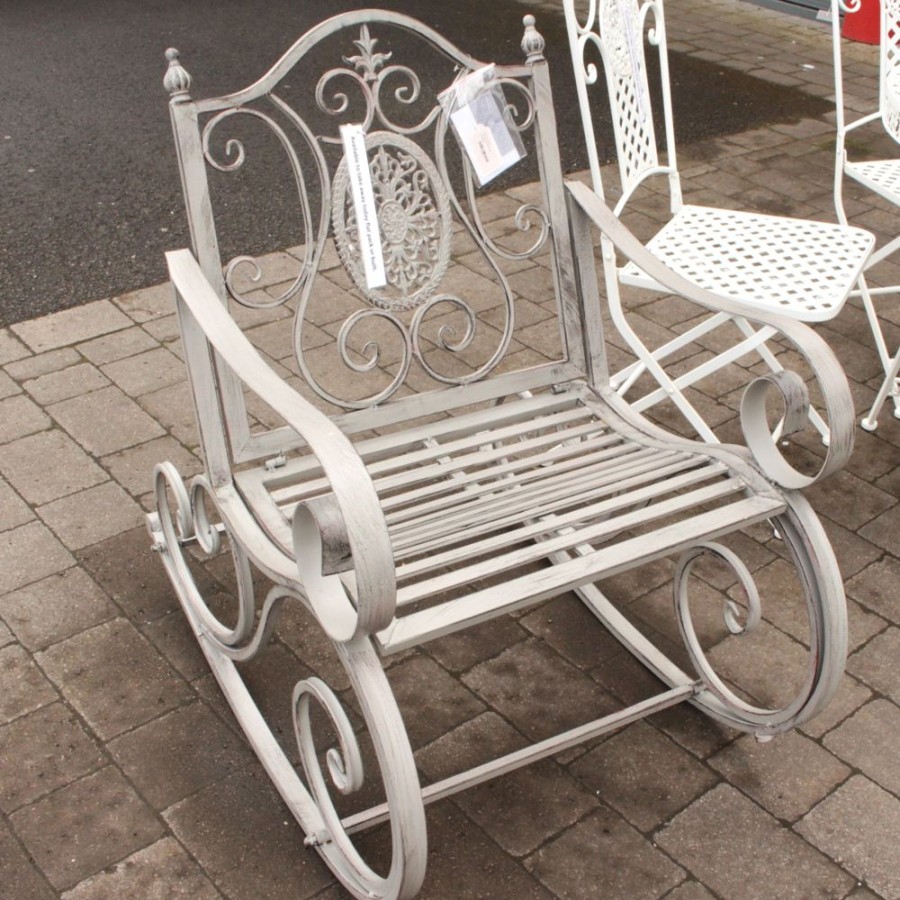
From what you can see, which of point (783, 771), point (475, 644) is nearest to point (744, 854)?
point (783, 771)

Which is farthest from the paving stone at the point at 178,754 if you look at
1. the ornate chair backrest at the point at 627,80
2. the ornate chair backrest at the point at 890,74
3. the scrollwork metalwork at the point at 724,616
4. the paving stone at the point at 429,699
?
the ornate chair backrest at the point at 890,74

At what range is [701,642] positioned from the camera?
2.65 m

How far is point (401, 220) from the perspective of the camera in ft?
7.91

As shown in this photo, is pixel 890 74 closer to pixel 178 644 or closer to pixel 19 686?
pixel 178 644

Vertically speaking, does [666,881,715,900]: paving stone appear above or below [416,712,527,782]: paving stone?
below

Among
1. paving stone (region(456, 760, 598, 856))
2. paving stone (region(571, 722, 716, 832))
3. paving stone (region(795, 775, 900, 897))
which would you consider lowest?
paving stone (region(795, 775, 900, 897))

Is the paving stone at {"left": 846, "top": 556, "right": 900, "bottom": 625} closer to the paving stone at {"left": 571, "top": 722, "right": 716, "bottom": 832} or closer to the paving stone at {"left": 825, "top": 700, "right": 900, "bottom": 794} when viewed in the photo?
the paving stone at {"left": 825, "top": 700, "right": 900, "bottom": 794}

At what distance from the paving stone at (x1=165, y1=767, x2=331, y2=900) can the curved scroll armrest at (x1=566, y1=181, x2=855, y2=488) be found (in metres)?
1.09

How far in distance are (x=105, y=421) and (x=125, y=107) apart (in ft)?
9.64

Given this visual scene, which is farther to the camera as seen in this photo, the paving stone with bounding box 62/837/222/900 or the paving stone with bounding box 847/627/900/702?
the paving stone with bounding box 847/627/900/702

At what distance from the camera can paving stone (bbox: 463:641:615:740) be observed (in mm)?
2443

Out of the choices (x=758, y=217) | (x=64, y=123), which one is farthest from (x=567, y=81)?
(x=758, y=217)

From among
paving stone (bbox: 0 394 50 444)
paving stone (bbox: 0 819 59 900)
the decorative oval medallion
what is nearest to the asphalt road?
paving stone (bbox: 0 394 50 444)

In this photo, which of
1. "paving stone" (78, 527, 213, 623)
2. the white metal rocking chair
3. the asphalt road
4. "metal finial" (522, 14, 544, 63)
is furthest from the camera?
the asphalt road
